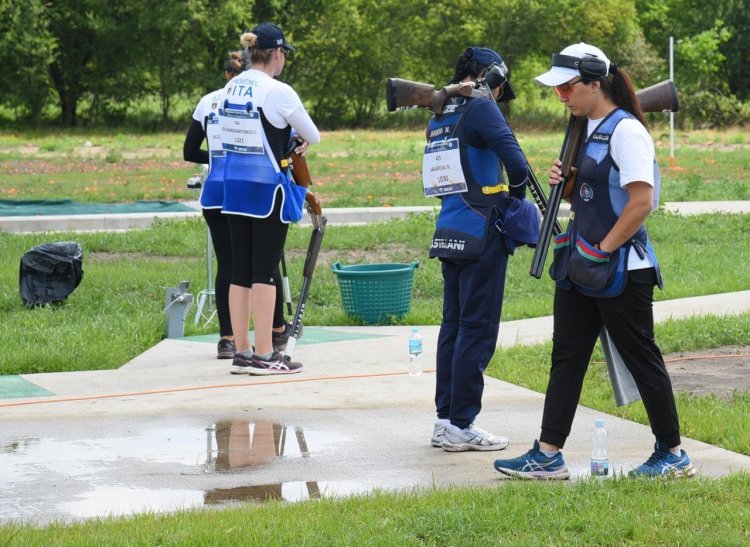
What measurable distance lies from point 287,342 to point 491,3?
1861 inches

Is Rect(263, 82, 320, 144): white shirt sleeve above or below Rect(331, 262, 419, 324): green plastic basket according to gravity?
above

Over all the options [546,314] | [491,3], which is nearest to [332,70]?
[491,3]

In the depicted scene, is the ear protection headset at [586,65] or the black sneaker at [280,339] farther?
the black sneaker at [280,339]

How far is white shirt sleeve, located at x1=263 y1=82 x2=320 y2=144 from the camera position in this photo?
7.54 m

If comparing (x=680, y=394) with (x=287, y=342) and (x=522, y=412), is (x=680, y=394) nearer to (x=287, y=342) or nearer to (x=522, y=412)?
(x=522, y=412)

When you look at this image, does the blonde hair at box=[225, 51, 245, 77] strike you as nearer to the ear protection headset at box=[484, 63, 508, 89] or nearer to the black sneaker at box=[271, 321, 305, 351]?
the black sneaker at box=[271, 321, 305, 351]

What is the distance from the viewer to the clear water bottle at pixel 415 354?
306 inches

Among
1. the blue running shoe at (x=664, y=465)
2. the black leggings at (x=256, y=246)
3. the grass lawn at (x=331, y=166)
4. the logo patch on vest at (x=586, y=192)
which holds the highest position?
the logo patch on vest at (x=586, y=192)

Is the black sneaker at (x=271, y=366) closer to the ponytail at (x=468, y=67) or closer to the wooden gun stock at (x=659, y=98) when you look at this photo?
the ponytail at (x=468, y=67)

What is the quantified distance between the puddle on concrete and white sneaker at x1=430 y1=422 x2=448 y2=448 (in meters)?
0.49

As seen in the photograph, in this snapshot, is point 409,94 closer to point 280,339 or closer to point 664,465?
point 664,465

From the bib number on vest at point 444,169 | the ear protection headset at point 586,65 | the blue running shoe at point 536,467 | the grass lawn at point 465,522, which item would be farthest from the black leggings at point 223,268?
the grass lawn at point 465,522

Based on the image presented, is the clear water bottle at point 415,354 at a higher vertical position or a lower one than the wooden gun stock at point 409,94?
lower

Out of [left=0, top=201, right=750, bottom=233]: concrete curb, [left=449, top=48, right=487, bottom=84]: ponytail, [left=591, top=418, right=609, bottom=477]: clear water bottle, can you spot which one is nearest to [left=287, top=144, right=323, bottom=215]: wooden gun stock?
[left=449, top=48, right=487, bottom=84]: ponytail
